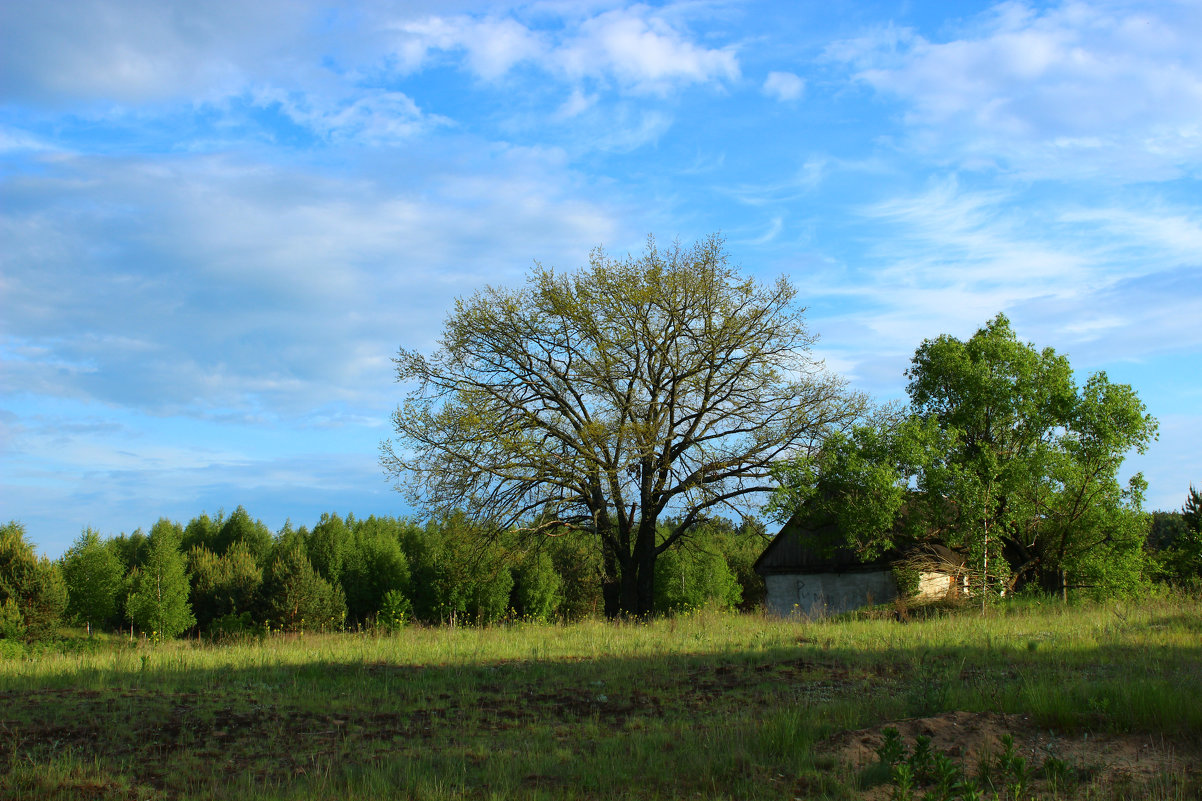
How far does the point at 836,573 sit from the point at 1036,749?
25858 millimetres

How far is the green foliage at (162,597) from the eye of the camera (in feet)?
134

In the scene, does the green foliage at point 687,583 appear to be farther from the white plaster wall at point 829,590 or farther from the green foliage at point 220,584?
the green foliage at point 220,584

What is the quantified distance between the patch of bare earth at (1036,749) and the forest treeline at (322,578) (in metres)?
14.4

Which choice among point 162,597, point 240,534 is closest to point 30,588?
point 162,597

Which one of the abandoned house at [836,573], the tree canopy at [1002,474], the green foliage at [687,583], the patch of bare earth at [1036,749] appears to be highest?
the tree canopy at [1002,474]

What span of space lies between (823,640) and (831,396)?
11.0m

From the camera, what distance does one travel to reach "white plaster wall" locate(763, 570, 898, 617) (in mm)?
29406

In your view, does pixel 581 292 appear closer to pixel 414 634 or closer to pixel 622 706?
pixel 414 634

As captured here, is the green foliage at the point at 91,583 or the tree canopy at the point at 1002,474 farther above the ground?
the tree canopy at the point at 1002,474

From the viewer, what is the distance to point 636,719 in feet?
28.5

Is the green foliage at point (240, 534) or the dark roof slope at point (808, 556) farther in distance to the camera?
the green foliage at point (240, 534)

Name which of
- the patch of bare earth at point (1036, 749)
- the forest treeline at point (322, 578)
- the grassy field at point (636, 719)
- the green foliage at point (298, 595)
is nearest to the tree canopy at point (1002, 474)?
the forest treeline at point (322, 578)

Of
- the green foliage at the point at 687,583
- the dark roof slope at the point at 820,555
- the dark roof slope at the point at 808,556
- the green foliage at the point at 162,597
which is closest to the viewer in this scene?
the dark roof slope at the point at 820,555

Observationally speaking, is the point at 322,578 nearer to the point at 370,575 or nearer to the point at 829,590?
the point at 370,575
